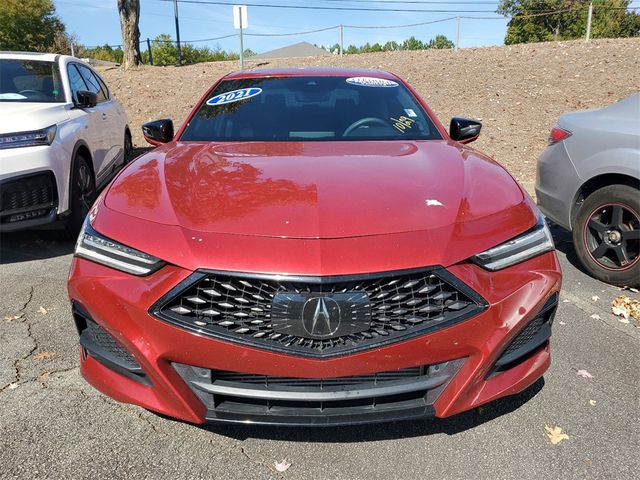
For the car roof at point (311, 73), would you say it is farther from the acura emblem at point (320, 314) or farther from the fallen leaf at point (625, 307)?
Result: the acura emblem at point (320, 314)

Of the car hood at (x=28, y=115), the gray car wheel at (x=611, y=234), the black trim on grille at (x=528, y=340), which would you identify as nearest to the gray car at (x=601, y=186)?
the gray car wheel at (x=611, y=234)

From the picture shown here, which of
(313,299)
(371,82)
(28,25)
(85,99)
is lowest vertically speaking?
(313,299)

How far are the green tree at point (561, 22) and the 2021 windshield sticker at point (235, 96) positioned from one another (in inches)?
1913

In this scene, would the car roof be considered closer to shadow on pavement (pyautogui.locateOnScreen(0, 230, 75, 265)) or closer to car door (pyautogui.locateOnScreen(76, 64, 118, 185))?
shadow on pavement (pyautogui.locateOnScreen(0, 230, 75, 265))

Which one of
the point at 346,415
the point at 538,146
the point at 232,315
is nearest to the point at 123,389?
the point at 232,315

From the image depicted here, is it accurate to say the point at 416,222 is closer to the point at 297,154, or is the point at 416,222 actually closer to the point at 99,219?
the point at 297,154

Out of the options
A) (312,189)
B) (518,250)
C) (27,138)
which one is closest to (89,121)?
(27,138)

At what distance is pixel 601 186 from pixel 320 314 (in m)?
3.21

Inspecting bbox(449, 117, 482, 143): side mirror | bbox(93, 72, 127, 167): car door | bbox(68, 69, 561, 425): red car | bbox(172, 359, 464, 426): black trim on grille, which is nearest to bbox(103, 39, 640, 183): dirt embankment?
bbox(93, 72, 127, 167): car door

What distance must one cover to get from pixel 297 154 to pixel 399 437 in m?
1.48

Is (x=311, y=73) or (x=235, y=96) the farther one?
(x=311, y=73)

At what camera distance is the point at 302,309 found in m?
1.78

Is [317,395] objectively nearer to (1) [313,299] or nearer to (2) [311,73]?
(1) [313,299]

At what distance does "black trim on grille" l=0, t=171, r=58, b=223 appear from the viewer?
13.2ft
